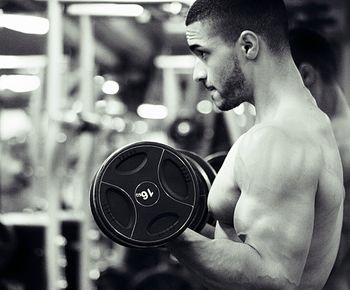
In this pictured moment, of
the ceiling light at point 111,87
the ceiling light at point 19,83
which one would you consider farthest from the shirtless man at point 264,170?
the ceiling light at point 111,87

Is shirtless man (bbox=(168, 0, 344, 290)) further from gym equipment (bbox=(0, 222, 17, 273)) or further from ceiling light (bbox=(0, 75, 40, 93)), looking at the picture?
ceiling light (bbox=(0, 75, 40, 93))

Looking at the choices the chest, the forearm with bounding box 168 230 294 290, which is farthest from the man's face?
the forearm with bounding box 168 230 294 290

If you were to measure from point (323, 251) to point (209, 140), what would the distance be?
286 cm

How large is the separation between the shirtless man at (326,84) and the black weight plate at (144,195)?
2.33 ft

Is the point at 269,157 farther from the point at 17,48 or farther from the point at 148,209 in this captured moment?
the point at 17,48

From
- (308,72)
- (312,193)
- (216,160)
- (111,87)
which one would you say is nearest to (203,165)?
(216,160)

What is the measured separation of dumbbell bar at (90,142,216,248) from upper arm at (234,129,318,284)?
15 centimetres

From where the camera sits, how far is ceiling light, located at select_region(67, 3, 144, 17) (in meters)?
3.61

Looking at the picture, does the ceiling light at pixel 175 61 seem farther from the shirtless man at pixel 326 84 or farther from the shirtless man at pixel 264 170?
the shirtless man at pixel 264 170

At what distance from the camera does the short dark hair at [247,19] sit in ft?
4.55

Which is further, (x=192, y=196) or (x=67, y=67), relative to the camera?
(x=67, y=67)

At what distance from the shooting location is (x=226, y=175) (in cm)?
140

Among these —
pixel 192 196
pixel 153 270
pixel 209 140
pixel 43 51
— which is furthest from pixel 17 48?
pixel 192 196

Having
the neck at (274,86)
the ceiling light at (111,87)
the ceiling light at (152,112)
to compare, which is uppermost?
the neck at (274,86)
